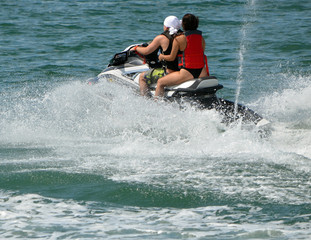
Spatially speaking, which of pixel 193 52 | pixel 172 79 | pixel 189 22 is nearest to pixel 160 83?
pixel 172 79

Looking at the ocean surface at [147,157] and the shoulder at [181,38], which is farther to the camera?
the shoulder at [181,38]

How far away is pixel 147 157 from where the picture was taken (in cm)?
598

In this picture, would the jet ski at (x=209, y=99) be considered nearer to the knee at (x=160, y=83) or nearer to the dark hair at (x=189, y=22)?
the knee at (x=160, y=83)

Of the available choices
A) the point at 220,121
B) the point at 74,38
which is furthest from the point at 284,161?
the point at 74,38

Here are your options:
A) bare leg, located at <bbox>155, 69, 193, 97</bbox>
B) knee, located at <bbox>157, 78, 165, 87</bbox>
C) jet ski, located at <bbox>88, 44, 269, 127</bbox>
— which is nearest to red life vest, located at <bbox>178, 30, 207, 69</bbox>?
bare leg, located at <bbox>155, 69, 193, 97</bbox>

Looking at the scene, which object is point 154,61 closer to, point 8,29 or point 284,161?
point 284,161

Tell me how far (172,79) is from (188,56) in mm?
371

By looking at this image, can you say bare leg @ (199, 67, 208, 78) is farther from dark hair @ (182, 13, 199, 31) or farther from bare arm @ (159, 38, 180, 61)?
dark hair @ (182, 13, 199, 31)

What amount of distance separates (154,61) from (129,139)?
1.47 meters

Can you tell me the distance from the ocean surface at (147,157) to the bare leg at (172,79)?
9.3 inches

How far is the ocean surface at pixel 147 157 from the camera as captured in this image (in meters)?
4.29

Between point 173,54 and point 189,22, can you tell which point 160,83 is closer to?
point 173,54

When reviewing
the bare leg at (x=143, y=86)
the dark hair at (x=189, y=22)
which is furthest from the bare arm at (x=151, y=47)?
the dark hair at (x=189, y=22)

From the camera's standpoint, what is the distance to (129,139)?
6887mm
